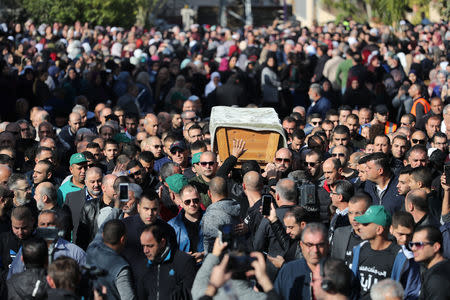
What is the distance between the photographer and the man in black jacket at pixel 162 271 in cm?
668

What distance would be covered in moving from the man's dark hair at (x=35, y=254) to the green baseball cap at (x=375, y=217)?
2513 millimetres

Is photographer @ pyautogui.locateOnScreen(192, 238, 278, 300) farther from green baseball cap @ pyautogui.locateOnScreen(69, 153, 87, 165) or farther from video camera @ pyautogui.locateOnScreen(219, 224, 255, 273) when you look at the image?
green baseball cap @ pyautogui.locateOnScreen(69, 153, 87, 165)

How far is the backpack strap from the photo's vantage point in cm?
661

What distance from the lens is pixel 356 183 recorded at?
9766mm

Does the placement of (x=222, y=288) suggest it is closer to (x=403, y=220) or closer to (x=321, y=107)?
(x=403, y=220)

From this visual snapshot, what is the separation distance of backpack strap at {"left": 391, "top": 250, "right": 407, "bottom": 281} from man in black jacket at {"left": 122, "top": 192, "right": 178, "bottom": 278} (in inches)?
69.4

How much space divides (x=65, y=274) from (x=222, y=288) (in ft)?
3.75

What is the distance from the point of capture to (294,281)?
642 centimetres

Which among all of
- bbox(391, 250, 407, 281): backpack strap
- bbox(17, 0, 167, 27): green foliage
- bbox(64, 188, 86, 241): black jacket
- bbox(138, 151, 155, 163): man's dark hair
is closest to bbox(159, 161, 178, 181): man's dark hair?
bbox(138, 151, 155, 163): man's dark hair

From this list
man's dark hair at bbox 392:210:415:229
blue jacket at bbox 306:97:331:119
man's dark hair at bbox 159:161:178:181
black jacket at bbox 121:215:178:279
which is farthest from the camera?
blue jacket at bbox 306:97:331:119

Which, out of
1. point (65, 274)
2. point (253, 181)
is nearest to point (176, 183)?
point (253, 181)

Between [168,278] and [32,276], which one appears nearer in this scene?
[32,276]

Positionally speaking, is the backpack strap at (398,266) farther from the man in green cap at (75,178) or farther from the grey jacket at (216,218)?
the man in green cap at (75,178)

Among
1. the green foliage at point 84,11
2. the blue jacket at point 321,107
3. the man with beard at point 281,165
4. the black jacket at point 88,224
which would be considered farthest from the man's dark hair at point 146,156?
the green foliage at point 84,11
